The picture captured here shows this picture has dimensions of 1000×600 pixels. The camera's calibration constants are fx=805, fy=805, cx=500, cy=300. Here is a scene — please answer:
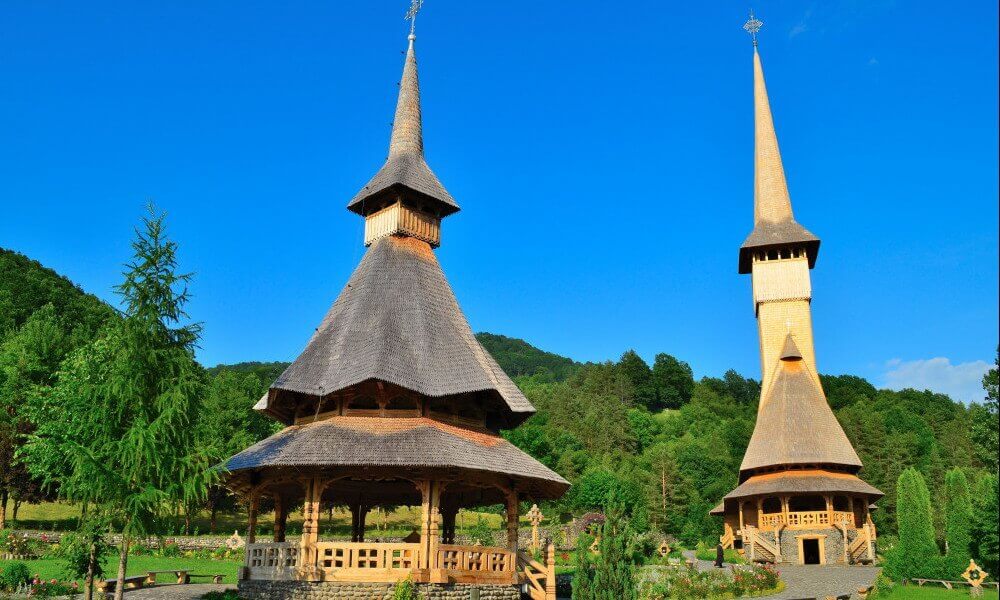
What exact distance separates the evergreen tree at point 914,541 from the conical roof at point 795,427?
6.95m

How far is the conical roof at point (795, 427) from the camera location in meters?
31.1

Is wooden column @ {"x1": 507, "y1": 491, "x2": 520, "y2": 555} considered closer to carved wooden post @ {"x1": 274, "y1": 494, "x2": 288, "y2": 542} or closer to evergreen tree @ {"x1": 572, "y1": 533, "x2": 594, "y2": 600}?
evergreen tree @ {"x1": 572, "y1": 533, "x2": 594, "y2": 600}

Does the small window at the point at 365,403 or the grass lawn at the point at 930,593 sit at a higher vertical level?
the small window at the point at 365,403

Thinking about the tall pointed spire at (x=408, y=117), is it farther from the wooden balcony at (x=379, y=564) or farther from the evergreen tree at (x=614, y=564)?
the evergreen tree at (x=614, y=564)

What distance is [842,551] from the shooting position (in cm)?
2958

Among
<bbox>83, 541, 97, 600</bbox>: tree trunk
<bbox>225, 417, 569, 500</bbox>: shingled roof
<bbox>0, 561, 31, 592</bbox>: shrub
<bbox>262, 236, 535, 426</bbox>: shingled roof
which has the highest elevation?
<bbox>262, 236, 535, 426</bbox>: shingled roof

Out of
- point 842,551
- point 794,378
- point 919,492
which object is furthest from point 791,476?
point 919,492

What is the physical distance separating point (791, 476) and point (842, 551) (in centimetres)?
316

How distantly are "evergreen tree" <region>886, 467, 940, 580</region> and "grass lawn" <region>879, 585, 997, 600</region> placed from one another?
745 mm

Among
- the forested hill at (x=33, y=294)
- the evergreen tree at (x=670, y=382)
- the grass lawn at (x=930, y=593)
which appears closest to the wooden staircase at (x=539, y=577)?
the grass lawn at (x=930, y=593)

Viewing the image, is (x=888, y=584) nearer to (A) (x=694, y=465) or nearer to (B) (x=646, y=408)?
(A) (x=694, y=465)

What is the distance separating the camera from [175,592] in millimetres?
19125

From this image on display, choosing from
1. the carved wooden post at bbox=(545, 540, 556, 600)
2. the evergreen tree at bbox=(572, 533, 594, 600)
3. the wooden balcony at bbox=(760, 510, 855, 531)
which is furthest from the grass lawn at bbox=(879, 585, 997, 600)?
the evergreen tree at bbox=(572, 533, 594, 600)

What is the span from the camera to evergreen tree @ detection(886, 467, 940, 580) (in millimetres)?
22766
